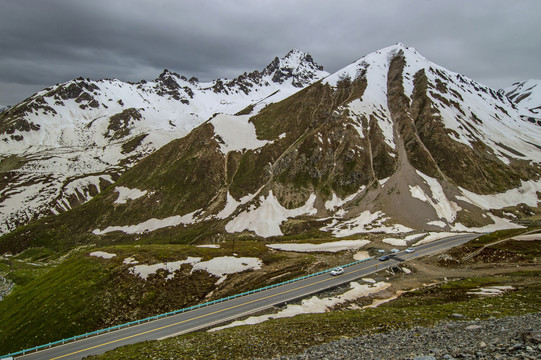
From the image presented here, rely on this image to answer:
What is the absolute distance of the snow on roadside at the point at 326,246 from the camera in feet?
289

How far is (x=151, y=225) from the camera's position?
539ft

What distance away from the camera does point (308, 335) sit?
29391 mm

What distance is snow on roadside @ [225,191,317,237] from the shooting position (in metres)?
140

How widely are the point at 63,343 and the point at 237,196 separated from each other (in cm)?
12871

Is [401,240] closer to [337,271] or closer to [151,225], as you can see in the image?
[337,271]

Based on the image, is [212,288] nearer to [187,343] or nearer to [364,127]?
[187,343]

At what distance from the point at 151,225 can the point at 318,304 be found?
13757 centimetres

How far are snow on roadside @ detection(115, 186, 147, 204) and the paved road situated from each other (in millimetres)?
152268

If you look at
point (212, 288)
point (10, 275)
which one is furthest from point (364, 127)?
point (10, 275)

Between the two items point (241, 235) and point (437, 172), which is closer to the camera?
point (241, 235)

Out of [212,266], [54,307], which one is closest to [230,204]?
[212,266]

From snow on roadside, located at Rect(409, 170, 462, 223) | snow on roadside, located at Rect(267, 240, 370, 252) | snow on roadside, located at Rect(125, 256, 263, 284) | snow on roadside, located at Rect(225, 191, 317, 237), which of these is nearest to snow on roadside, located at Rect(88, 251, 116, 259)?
snow on roadside, located at Rect(125, 256, 263, 284)

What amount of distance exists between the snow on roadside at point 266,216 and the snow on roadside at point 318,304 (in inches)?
3176

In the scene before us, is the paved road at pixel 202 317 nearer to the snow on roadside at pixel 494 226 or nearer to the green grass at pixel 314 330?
the green grass at pixel 314 330
